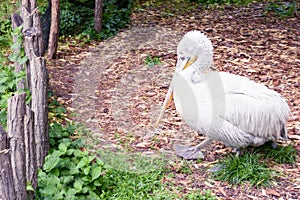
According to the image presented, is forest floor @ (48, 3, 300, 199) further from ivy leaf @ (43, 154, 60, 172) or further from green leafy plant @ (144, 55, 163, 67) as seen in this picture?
ivy leaf @ (43, 154, 60, 172)

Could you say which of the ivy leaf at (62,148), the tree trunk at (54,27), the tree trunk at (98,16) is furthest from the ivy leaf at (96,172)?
the tree trunk at (98,16)

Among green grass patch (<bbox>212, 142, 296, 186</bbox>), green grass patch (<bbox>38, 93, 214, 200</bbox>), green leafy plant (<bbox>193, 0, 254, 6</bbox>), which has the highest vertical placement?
green leafy plant (<bbox>193, 0, 254, 6</bbox>)

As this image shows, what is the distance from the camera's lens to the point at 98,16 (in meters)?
6.74

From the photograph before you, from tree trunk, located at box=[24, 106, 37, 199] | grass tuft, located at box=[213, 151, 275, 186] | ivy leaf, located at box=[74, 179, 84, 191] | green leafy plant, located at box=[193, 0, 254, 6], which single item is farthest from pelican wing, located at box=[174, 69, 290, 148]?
green leafy plant, located at box=[193, 0, 254, 6]

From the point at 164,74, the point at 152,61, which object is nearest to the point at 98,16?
the point at 152,61

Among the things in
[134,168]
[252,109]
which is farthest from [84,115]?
[252,109]

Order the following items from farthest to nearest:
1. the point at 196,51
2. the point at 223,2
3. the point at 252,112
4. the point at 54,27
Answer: the point at 223,2 < the point at 54,27 < the point at 196,51 < the point at 252,112

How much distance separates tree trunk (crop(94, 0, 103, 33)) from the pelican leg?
3.29 m

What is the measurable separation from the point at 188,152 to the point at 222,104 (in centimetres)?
64

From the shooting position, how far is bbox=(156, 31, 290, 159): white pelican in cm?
358

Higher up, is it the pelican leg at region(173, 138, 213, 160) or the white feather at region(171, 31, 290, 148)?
the white feather at region(171, 31, 290, 148)

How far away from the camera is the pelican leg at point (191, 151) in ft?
13.0

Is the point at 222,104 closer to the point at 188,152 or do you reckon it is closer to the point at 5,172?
the point at 188,152

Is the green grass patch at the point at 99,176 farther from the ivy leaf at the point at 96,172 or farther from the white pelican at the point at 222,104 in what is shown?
the white pelican at the point at 222,104
